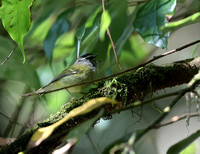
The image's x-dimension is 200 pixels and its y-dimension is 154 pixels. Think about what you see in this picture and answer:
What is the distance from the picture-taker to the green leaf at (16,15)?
86cm

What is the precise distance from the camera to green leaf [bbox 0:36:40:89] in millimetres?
1340

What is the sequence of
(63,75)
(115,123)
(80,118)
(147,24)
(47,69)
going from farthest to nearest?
(115,123) → (47,69) → (63,75) → (147,24) → (80,118)

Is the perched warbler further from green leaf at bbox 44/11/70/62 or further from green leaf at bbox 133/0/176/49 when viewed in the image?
green leaf at bbox 133/0/176/49

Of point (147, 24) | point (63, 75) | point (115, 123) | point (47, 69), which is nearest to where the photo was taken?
point (147, 24)

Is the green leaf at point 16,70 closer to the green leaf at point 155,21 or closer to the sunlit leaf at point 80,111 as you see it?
the green leaf at point 155,21

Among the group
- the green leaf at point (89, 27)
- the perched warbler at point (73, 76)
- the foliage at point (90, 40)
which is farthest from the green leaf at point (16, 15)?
the perched warbler at point (73, 76)

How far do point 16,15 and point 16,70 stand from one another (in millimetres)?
577

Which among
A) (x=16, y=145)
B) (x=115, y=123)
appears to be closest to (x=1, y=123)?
(x=115, y=123)

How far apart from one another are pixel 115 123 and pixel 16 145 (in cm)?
119

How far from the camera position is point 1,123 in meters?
2.21

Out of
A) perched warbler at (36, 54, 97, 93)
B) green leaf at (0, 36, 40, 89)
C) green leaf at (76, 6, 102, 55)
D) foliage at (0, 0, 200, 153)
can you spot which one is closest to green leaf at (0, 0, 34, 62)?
foliage at (0, 0, 200, 153)

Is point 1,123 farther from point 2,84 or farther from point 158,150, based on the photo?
point 158,150

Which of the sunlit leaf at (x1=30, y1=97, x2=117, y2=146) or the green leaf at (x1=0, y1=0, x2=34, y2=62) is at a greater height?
the green leaf at (x1=0, y1=0, x2=34, y2=62)

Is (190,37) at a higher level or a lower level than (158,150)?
higher
